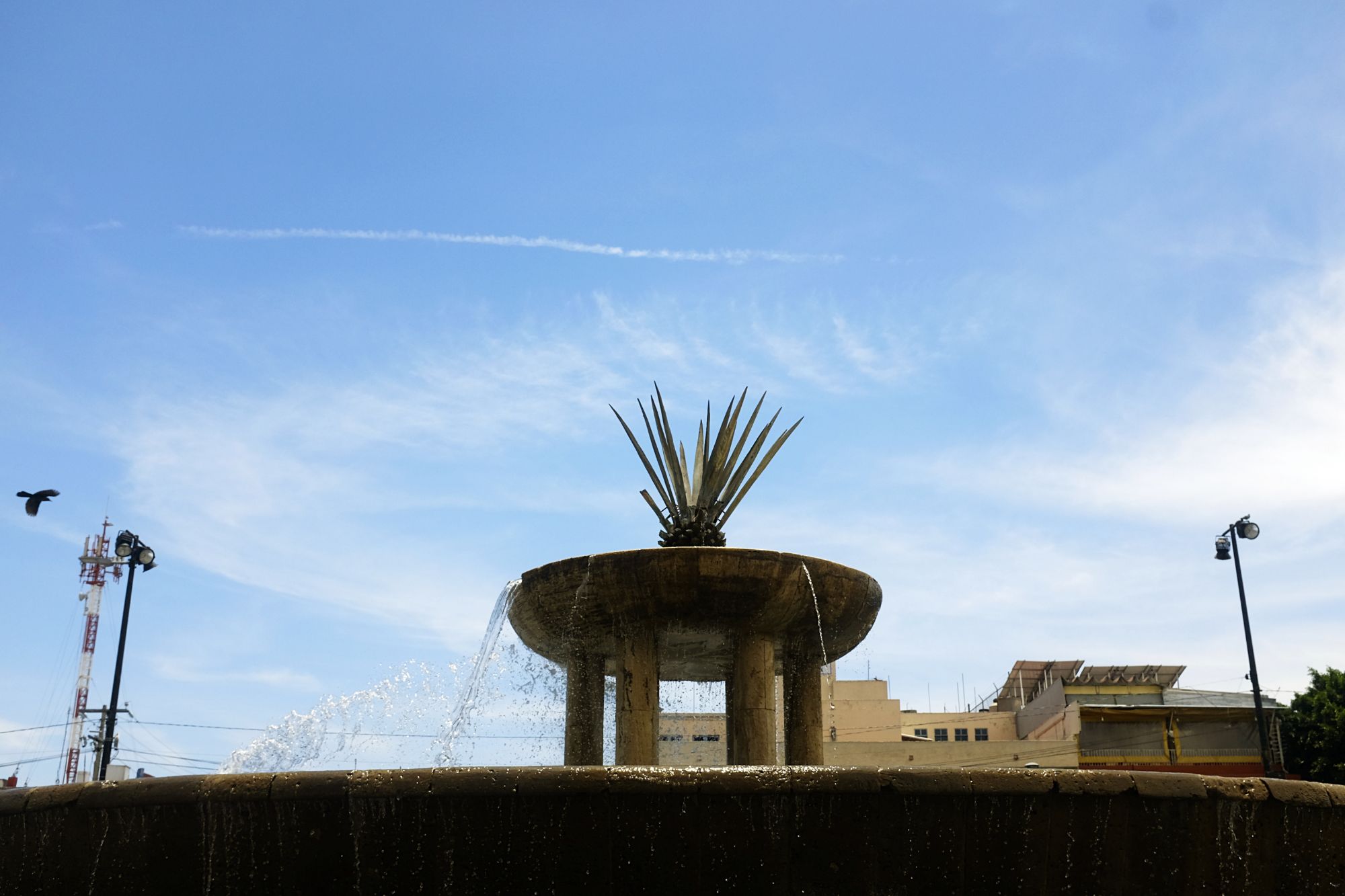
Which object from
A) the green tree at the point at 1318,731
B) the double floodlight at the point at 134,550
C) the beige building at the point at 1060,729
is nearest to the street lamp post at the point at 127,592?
the double floodlight at the point at 134,550

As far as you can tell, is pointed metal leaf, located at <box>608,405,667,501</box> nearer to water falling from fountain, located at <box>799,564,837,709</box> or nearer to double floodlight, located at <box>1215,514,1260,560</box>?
water falling from fountain, located at <box>799,564,837,709</box>

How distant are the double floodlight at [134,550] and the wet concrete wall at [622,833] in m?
13.8

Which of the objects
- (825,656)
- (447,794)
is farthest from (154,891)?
(825,656)

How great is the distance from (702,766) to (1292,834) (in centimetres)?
398

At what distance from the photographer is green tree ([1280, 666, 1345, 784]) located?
42219mm

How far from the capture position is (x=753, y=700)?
41.9 ft

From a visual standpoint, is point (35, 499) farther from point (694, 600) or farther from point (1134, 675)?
point (1134, 675)

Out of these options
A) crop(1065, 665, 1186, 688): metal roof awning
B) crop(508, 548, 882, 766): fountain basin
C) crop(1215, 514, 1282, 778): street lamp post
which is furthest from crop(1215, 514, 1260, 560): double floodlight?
crop(1065, 665, 1186, 688): metal roof awning

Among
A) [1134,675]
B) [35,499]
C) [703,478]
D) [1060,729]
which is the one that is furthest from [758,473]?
[1134,675]

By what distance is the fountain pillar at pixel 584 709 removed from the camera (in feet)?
44.4

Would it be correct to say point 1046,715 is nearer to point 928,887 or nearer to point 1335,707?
point 1335,707

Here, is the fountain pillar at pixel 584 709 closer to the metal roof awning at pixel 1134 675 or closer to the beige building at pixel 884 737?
the beige building at pixel 884 737

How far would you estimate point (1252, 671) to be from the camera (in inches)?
958

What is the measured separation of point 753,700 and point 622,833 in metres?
5.55
